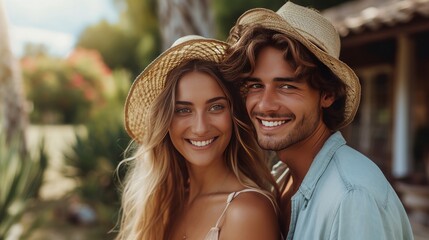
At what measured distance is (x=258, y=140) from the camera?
7.02 ft

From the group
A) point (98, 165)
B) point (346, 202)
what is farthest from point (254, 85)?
point (98, 165)

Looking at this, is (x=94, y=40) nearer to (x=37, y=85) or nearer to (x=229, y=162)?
(x=37, y=85)

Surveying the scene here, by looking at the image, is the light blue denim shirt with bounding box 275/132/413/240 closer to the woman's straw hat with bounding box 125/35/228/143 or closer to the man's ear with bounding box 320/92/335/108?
the man's ear with bounding box 320/92/335/108

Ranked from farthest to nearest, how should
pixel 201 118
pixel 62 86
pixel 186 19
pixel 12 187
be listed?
1. pixel 62 86
2. pixel 12 187
3. pixel 186 19
4. pixel 201 118

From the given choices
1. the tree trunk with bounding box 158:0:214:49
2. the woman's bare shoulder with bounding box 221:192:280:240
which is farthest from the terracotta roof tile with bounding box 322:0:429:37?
the woman's bare shoulder with bounding box 221:192:280:240

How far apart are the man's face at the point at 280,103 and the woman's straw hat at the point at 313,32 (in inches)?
4.5

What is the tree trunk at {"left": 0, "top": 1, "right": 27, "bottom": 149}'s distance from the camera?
24.9 ft

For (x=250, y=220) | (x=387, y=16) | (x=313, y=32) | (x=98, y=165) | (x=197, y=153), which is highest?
(x=387, y=16)

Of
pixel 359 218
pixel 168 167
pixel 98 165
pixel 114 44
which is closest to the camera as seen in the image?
pixel 359 218

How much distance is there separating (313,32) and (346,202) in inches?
28.6

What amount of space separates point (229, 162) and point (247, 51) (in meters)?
0.69

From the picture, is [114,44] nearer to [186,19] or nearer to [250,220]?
[186,19]

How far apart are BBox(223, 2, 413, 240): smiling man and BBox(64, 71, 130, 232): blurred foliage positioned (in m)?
5.10

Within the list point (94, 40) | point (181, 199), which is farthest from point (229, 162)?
point (94, 40)
